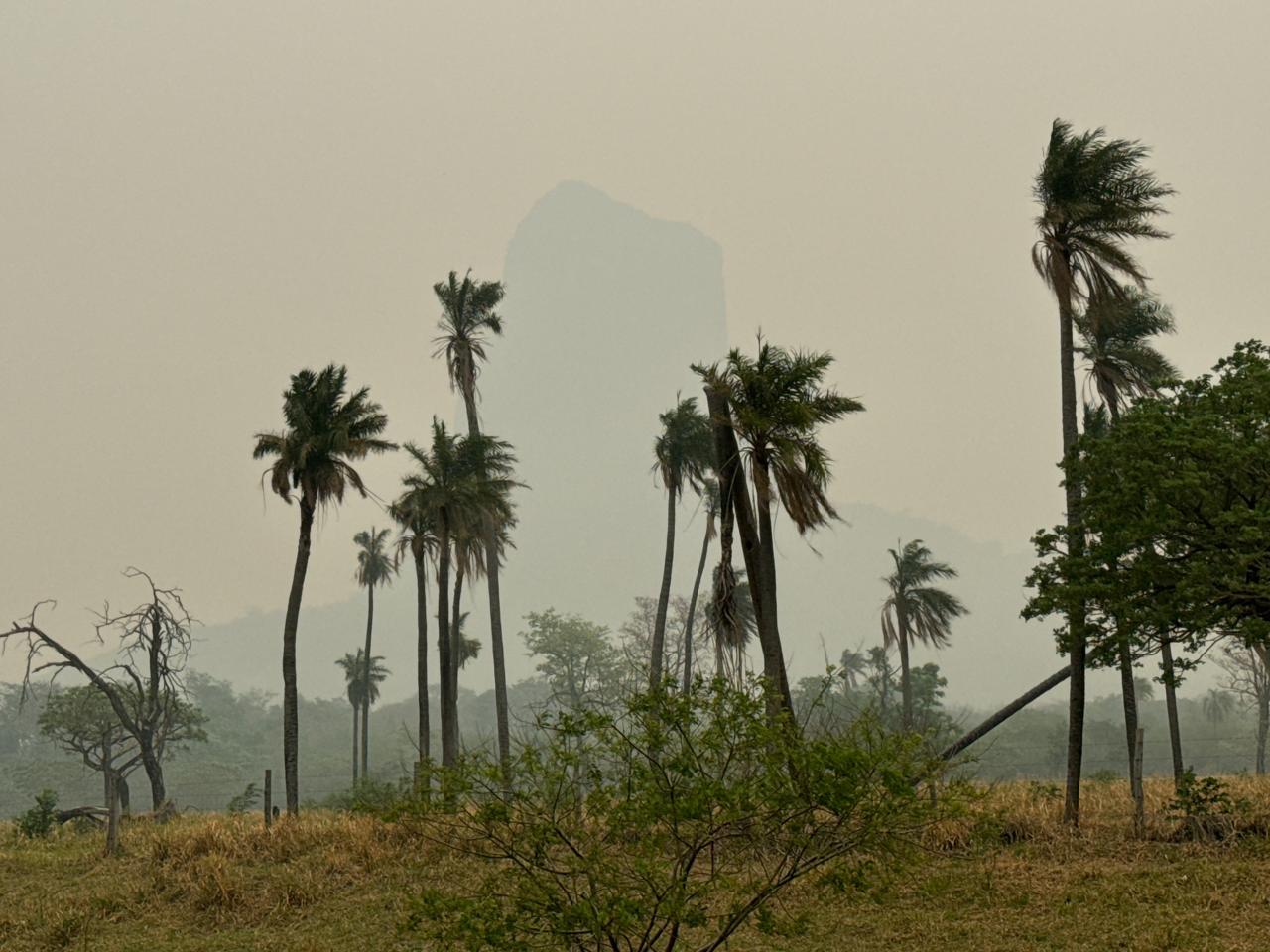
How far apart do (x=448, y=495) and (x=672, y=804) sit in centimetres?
2265

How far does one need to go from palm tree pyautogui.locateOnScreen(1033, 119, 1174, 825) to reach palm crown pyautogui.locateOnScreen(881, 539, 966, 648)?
55.6 feet

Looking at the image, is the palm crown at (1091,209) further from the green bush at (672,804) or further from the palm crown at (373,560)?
the palm crown at (373,560)

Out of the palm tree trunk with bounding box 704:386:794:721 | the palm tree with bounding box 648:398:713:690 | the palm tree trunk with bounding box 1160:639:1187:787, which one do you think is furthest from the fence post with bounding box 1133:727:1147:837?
the palm tree with bounding box 648:398:713:690

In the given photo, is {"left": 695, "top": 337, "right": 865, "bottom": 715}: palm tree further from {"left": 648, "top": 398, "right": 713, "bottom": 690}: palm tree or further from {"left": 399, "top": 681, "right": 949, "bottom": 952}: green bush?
{"left": 648, "top": 398, "right": 713, "bottom": 690}: palm tree

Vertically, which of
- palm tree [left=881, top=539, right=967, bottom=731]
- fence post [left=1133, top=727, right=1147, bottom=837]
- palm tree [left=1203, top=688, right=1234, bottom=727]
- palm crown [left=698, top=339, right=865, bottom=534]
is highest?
palm crown [left=698, top=339, right=865, bottom=534]

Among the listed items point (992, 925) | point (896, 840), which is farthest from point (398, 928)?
point (992, 925)

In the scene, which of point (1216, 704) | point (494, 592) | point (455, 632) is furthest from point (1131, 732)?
point (1216, 704)

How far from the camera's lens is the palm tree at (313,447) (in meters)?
28.4

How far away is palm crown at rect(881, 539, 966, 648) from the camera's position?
36656 millimetres

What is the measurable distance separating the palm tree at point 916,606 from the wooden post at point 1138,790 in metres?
17.5

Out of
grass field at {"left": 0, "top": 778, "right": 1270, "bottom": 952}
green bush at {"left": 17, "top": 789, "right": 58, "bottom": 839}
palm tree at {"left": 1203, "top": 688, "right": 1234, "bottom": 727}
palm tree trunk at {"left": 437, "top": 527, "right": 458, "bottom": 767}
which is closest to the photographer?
grass field at {"left": 0, "top": 778, "right": 1270, "bottom": 952}

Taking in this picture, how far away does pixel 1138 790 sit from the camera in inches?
696

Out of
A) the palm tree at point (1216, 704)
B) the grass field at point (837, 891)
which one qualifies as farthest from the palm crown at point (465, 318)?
the palm tree at point (1216, 704)

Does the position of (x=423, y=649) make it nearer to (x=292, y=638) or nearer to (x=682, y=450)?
(x=292, y=638)
